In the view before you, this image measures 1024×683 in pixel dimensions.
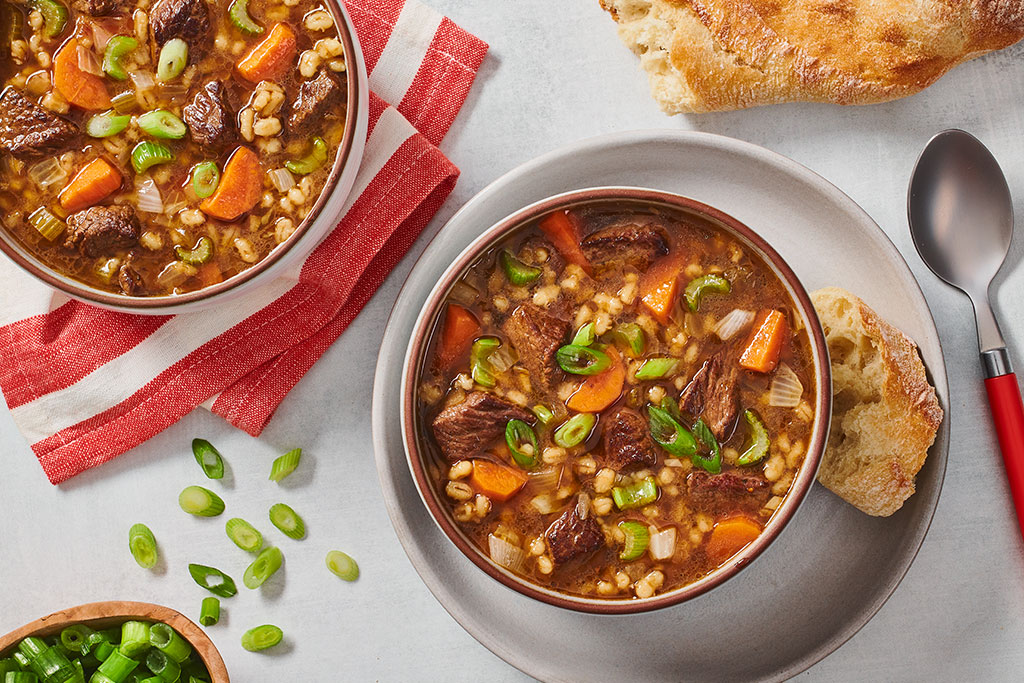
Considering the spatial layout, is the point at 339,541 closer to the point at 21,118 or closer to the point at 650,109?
the point at 21,118

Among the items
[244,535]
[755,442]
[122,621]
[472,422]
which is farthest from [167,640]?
[755,442]

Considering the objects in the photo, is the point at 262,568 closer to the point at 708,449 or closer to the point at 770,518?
the point at 708,449

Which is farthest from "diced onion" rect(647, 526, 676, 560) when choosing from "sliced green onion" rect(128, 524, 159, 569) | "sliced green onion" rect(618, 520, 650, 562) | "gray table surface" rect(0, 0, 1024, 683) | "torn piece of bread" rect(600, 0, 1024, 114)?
"sliced green onion" rect(128, 524, 159, 569)

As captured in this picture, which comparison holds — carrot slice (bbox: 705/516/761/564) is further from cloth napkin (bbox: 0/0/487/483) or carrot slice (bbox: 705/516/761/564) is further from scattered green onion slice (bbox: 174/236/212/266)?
scattered green onion slice (bbox: 174/236/212/266)

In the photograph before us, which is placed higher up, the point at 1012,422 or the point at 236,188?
the point at 236,188

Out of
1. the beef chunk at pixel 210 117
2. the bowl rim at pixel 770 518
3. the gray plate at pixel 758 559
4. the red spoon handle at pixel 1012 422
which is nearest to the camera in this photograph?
the bowl rim at pixel 770 518

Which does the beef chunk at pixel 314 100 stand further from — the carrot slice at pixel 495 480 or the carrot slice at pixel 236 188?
the carrot slice at pixel 495 480

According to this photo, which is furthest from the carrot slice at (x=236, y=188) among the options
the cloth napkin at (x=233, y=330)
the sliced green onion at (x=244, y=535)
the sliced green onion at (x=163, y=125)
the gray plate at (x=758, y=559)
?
the sliced green onion at (x=244, y=535)
